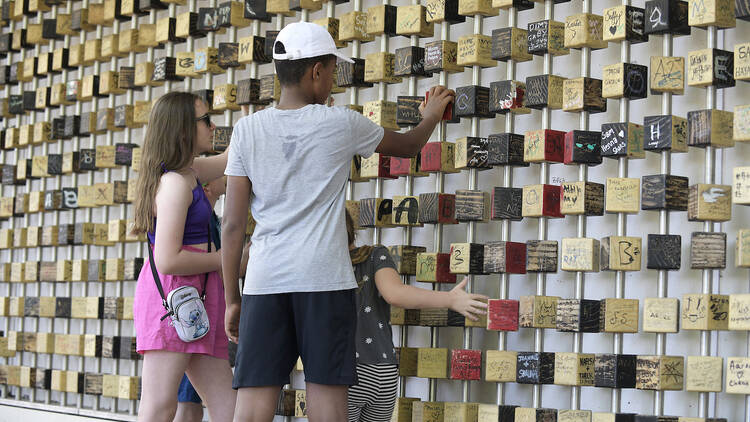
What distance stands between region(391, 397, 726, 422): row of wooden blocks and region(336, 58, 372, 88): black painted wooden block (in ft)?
3.41

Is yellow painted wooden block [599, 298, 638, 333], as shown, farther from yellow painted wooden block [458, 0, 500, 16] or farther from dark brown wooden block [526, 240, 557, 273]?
yellow painted wooden block [458, 0, 500, 16]

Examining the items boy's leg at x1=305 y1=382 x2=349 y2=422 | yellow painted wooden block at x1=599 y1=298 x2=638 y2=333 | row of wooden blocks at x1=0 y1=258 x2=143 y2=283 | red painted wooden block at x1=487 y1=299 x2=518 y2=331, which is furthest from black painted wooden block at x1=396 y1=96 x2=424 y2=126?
row of wooden blocks at x1=0 y1=258 x2=143 y2=283

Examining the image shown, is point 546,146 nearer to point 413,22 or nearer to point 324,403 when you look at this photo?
point 413,22

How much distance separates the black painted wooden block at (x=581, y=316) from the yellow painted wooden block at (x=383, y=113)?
865 mm

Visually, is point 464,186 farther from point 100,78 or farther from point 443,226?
point 100,78

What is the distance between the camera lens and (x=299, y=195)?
2100 millimetres

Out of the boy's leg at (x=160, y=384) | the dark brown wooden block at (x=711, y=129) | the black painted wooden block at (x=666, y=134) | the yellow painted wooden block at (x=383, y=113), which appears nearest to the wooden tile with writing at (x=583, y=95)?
the black painted wooden block at (x=666, y=134)

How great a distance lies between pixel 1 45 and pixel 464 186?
115 inches

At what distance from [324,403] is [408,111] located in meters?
1.28

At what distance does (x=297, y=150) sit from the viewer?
2102mm

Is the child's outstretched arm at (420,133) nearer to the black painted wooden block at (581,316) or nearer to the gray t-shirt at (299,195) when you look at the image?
the gray t-shirt at (299,195)

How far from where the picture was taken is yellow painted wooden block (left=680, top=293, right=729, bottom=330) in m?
2.44

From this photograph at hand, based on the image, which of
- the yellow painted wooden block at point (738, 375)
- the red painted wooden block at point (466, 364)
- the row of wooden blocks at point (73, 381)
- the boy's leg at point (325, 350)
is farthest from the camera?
the row of wooden blocks at point (73, 381)

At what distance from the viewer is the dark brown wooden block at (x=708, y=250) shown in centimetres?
245
